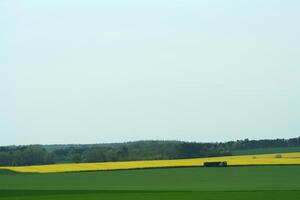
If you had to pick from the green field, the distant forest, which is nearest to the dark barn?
the green field

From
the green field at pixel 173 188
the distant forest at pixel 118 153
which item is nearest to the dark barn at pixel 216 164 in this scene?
the green field at pixel 173 188

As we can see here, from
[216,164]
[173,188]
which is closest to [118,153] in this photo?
[216,164]

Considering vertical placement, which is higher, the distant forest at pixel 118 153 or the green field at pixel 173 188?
the distant forest at pixel 118 153

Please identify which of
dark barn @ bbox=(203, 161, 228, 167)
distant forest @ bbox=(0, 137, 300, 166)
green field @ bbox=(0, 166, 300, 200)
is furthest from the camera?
distant forest @ bbox=(0, 137, 300, 166)

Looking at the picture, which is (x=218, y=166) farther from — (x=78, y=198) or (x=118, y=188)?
(x=78, y=198)

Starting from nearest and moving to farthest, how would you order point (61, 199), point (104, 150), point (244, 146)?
point (61, 199)
point (104, 150)
point (244, 146)

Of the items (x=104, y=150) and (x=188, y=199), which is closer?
(x=188, y=199)

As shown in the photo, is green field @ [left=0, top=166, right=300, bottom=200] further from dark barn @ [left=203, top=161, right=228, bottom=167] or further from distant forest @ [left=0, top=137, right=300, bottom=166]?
distant forest @ [left=0, top=137, right=300, bottom=166]

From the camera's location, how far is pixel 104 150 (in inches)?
4126

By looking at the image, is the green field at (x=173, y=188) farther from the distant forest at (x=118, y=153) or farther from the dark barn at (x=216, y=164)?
the distant forest at (x=118, y=153)

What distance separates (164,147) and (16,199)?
2785 inches

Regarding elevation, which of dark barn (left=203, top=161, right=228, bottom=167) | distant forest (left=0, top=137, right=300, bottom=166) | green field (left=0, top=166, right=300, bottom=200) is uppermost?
distant forest (left=0, top=137, right=300, bottom=166)

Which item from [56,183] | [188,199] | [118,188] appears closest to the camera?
[188,199]

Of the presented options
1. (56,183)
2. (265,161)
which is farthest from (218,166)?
(56,183)
